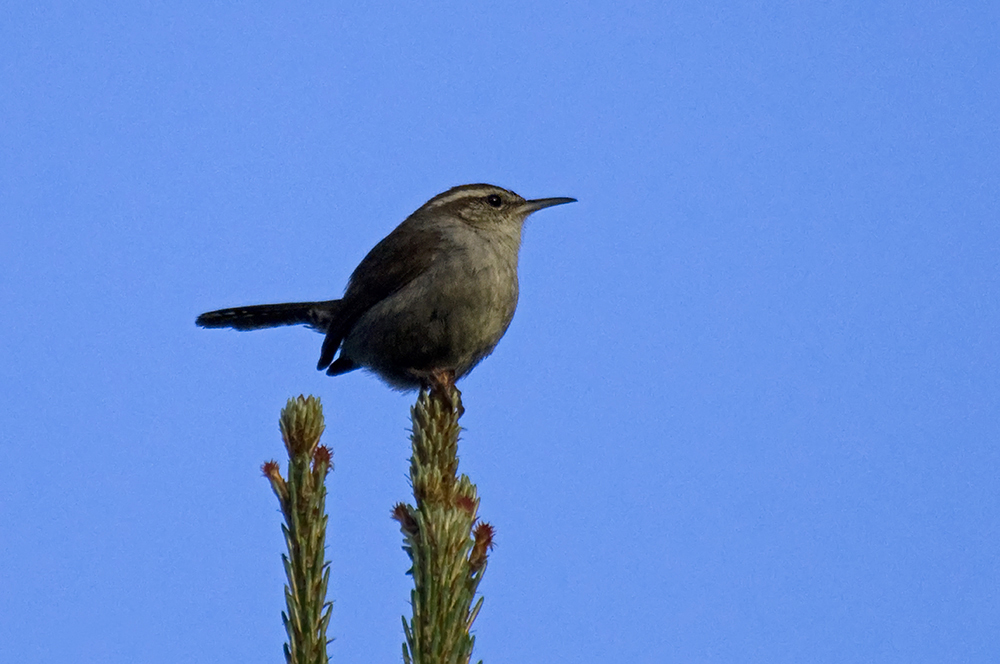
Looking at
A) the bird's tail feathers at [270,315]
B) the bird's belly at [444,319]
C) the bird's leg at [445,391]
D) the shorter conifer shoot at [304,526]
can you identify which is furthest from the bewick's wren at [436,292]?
the shorter conifer shoot at [304,526]

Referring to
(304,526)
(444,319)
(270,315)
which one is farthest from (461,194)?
(304,526)

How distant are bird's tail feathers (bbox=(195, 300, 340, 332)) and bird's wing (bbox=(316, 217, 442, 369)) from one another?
68 centimetres

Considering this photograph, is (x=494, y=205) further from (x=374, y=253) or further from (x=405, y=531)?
(x=405, y=531)

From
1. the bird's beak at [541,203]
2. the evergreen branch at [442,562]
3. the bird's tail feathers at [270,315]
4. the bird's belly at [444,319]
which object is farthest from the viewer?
the bird's tail feathers at [270,315]

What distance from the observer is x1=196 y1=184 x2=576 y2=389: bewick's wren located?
20.3 ft

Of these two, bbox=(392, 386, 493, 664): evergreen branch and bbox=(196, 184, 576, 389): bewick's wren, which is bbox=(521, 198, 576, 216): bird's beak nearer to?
bbox=(196, 184, 576, 389): bewick's wren

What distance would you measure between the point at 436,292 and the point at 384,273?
65 centimetres

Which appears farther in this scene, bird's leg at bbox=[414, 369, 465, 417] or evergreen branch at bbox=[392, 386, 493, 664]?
bird's leg at bbox=[414, 369, 465, 417]

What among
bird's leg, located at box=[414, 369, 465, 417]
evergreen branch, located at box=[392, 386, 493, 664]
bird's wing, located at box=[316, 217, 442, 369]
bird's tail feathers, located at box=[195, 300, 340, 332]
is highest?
bird's tail feathers, located at box=[195, 300, 340, 332]

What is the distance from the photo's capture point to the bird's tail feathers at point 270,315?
7.87 m

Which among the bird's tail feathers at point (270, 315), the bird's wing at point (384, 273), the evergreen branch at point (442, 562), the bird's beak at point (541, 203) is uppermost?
the bird's beak at point (541, 203)

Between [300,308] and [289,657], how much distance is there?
19.0 feet

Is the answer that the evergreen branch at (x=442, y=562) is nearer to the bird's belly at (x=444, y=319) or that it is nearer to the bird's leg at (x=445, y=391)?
the bird's leg at (x=445, y=391)

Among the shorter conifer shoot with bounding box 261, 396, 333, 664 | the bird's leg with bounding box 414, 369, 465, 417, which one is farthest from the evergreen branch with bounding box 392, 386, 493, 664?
the bird's leg with bounding box 414, 369, 465, 417
